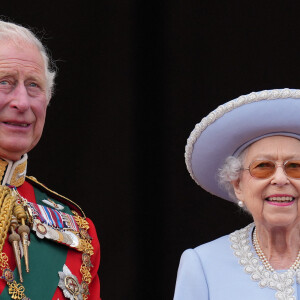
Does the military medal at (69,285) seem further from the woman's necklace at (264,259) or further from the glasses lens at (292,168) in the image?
the glasses lens at (292,168)

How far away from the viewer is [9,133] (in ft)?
12.3

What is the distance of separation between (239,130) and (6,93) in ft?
2.35

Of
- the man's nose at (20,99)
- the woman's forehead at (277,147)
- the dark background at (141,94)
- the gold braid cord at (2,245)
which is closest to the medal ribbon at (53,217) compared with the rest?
the gold braid cord at (2,245)

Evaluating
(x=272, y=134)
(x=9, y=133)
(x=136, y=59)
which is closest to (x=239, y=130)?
(x=272, y=134)

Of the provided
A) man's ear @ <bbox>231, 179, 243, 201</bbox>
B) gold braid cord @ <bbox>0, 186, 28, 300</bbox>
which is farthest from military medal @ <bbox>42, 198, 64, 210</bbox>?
man's ear @ <bbox>231, 179, 243, 201</bbox>

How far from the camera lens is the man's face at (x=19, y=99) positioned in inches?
148

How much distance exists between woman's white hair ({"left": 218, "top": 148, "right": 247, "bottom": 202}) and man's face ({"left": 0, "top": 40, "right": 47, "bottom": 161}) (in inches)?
23.1

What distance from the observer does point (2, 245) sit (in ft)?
11.9

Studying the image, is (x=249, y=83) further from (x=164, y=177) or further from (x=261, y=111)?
(x=261, y=111)

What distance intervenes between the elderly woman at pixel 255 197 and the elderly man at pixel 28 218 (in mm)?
341

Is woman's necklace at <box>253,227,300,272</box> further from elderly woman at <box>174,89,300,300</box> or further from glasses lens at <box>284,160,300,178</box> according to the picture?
glasses lens at <box>284,160,300,178</box>

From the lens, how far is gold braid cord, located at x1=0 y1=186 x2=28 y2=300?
3611 mm

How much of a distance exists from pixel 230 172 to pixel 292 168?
0.71ft

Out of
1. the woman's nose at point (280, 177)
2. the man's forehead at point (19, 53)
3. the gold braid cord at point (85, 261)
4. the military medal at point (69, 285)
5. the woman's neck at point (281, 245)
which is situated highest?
the man's forehead at point (19, 53)
